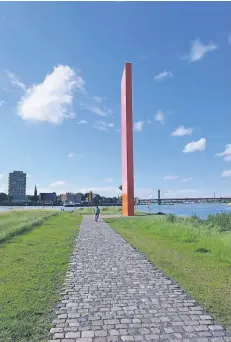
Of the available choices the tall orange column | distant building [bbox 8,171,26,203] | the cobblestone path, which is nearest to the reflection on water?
the tall orange column

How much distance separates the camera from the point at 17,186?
14962 centimetres

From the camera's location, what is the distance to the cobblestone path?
463cm

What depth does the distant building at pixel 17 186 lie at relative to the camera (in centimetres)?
14725

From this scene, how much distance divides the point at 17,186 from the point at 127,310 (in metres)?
150

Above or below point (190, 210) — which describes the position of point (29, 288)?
below

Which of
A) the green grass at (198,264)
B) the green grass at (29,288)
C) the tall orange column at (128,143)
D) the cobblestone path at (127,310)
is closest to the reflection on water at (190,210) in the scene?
the tall orange column at (128,143)

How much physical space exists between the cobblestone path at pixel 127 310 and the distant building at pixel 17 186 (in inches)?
5640

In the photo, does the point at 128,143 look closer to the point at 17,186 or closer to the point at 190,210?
the point at 190,210

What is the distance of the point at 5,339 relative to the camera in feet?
14.8

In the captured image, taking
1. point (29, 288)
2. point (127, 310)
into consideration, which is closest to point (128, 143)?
point (29, 288)

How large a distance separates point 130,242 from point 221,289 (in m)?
7.89

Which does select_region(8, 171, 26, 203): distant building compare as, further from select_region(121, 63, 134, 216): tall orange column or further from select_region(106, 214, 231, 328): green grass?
select_region(106, 214, 231, 328): green grass

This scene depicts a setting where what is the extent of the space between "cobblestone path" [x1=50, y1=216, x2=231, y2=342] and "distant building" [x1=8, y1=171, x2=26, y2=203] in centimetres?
14326

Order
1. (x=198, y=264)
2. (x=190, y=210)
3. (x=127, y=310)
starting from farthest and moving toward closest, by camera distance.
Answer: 1. (x=190, y=210)
2. (x=198, y=264)
3. (x=127, y=310)
